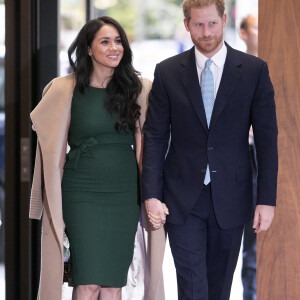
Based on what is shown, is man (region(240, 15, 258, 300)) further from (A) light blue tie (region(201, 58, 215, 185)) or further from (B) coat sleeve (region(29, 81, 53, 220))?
(B) coat sleeve (region(29, 81, 53, 220))

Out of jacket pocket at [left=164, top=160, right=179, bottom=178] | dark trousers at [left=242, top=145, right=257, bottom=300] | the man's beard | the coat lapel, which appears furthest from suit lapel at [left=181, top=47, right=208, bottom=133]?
dark trousers at [left=242, top=145, right=257, bottom=300]

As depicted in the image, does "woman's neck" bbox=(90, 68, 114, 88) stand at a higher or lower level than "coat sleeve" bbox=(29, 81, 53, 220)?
higher

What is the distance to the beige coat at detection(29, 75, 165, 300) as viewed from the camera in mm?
3027

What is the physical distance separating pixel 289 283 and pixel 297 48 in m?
1.17

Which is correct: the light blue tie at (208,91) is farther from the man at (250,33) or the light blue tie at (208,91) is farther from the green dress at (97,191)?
the man at (250,33)

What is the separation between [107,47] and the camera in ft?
9.96

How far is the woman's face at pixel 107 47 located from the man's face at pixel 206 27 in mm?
492

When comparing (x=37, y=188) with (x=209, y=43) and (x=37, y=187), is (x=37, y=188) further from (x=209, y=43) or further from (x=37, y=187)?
(x=209, y=43)

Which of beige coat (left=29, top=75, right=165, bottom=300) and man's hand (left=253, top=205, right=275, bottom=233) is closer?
man's hand (left=253, top=205, right=275, bottom=233)

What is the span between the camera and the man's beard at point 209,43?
8.62 ft

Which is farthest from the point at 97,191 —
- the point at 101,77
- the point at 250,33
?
the point at 250,33

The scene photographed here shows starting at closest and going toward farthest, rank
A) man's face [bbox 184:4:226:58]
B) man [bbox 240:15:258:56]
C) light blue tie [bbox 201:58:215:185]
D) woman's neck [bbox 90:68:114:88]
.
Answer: man's face [bbox 184:4:226:58] < light blue tie [bbox 201:58:215:185] < woman's neck [bbox 90:68:114:88] < man [bbox 240:15:258:56]

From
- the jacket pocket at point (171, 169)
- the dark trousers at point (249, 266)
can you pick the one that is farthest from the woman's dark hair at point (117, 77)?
the dark trousers at point (249, 266)

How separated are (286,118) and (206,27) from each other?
74cm
